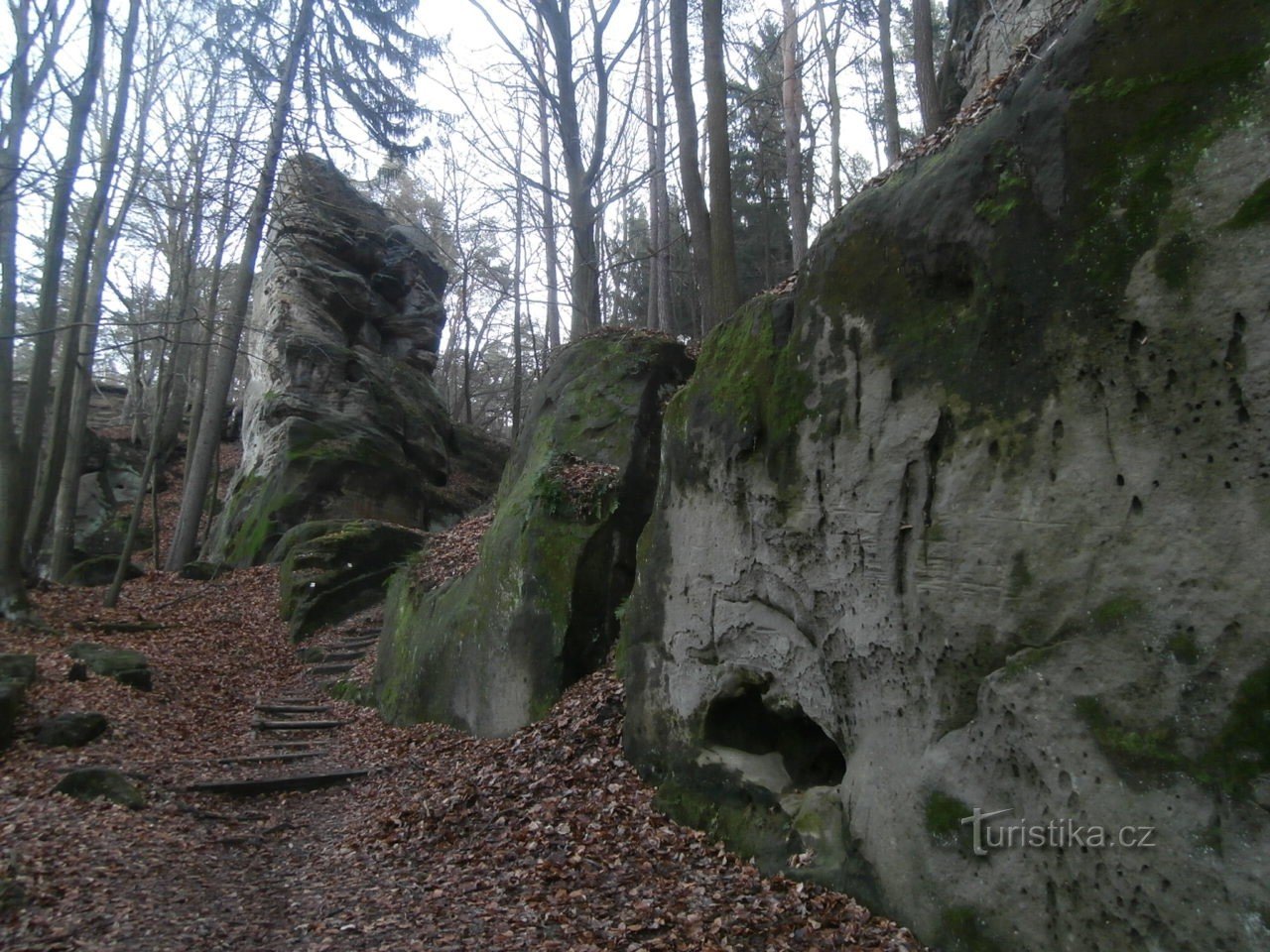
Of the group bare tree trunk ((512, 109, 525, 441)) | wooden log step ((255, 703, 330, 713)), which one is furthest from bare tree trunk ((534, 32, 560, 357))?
wooden log step ((255, 703, 330, 713))

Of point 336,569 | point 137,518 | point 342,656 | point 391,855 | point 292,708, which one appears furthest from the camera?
point 137,518

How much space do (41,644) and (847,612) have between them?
35.5ft

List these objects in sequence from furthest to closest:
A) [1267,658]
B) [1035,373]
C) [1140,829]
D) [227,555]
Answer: [227,555], [1035,373], [1140,829], [1267,658]

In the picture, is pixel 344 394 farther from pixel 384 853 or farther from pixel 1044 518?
pixel 1044 518

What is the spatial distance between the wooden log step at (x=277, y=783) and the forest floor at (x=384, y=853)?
0.37 ft

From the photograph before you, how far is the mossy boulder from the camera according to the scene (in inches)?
604

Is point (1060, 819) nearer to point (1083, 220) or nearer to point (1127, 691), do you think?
point (1127, 691)

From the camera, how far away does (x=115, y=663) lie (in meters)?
10.6

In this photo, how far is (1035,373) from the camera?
169 inches

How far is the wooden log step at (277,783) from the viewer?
8234 mm

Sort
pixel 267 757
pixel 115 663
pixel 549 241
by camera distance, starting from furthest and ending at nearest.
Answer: pixel 549 241 < pixel 115 663 < pixel 267 757

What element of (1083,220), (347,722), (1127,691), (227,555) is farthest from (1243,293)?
(227,555)

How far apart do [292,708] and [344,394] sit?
13.1 m

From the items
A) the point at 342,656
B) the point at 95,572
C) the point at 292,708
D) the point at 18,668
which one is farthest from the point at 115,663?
the point at 95,572
